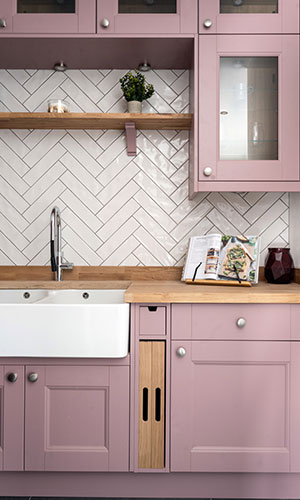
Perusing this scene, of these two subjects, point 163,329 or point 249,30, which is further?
point 249,30

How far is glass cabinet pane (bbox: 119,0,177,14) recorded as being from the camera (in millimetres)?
1955

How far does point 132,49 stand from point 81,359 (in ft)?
4.75

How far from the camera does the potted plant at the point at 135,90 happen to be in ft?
6.97

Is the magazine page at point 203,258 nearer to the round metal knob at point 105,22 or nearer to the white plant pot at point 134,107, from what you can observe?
the white plant pot at point 134,107

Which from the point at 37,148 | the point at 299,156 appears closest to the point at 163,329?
the point at 299,156

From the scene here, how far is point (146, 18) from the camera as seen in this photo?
195 cm

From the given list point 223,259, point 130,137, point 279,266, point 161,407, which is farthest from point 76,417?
point 130,137

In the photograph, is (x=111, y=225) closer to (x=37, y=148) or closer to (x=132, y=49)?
(x=37, y=148)

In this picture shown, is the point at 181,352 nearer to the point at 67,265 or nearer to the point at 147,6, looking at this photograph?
the point at 67,265

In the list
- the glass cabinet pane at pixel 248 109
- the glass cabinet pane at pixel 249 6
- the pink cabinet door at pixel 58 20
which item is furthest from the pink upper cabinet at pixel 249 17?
the pink cabinet door at pixel 58 20

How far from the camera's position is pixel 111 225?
232cm

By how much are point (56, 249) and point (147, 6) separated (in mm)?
1202

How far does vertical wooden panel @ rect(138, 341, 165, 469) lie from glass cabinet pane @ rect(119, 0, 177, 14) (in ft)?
4.77

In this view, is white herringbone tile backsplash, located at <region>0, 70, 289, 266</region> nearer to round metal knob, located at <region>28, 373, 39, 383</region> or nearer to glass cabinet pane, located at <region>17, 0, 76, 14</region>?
glass cabinet pane, located at <region>17, 0, 76, 14</region>
